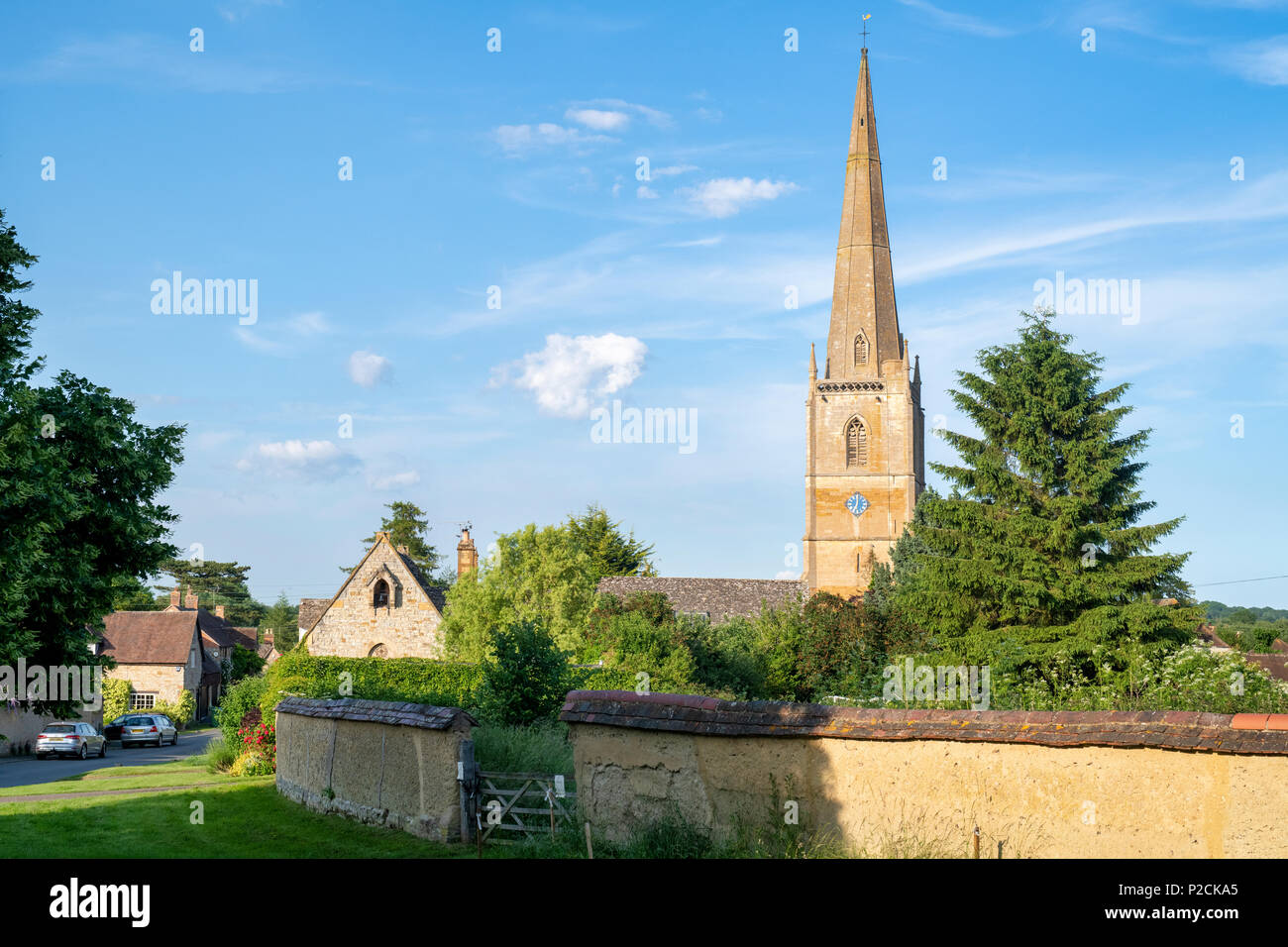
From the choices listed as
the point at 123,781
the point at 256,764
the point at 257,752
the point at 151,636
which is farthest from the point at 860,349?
the point at 123,781

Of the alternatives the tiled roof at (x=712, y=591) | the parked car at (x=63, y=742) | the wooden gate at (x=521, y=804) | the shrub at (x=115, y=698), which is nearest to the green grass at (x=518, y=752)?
the wooden gate at (x=521, y=804)

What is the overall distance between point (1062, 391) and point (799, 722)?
26961 millimetres

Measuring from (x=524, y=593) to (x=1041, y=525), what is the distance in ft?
Result: 61.5

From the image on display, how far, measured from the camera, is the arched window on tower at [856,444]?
75.9m

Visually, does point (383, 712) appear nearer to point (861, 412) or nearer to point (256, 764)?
point (256, 764)

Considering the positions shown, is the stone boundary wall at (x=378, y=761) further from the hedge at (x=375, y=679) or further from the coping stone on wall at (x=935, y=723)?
the hedge at (x=375, y=679)

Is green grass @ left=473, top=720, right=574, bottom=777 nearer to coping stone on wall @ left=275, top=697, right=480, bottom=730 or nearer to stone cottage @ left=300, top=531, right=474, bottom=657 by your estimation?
coping stone on wall @ left=275, top=697, right=480, bottom=730

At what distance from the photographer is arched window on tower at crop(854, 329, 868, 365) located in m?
77.0

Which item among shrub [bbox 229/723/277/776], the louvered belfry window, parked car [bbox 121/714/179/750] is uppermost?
the louvered belfry window

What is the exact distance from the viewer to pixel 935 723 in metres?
10.8

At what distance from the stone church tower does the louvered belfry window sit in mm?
70

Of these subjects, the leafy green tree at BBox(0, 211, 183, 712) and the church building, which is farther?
the church building

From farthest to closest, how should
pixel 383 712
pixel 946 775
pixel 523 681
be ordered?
pixel 523 681, pixel 383 712, pixel 946 775

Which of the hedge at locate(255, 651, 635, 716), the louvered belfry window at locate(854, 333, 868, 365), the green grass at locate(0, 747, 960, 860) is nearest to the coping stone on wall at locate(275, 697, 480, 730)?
the green grass at locate(0, 747, 960, 860)
